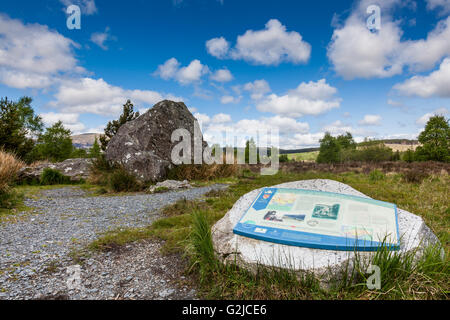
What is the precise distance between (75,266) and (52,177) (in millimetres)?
9679

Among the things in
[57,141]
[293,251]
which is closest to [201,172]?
[293,251]

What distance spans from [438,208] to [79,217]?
7805 millimetres

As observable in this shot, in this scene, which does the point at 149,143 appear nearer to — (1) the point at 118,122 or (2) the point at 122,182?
(2) the point at 122,182

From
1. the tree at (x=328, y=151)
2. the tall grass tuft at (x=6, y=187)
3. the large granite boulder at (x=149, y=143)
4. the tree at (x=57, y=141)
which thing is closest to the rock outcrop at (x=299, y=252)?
the tall grass tuft at (x=6, y=187)

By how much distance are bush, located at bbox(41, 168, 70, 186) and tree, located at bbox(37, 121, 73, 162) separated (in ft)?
57.2

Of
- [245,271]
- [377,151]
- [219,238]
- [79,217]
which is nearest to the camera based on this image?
[245,271]

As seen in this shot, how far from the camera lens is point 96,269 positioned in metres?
3.18

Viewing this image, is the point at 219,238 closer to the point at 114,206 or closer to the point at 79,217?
the point at 79,217

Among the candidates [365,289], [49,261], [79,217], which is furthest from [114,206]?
[365,289]

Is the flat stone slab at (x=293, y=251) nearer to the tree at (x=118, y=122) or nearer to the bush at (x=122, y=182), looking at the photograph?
the bush at (x=122, y=182)

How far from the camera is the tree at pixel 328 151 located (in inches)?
1313

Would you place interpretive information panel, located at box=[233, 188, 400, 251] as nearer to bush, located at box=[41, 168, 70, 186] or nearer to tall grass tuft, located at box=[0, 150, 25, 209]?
tall grass tuft, located at box=[0, 150, 25, 209]

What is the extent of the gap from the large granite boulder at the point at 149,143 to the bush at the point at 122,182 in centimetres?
56
